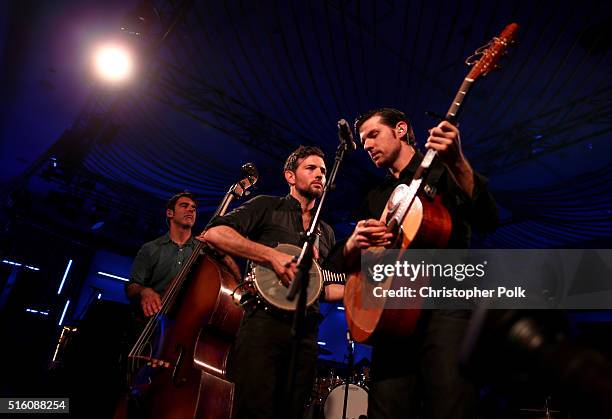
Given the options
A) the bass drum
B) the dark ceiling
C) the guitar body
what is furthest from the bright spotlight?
the bass drum

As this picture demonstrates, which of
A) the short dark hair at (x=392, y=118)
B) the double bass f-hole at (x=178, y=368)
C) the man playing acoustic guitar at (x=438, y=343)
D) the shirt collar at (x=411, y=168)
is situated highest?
the short dark hair at (x=392, y=118)

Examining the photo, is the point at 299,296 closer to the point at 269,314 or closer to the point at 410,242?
the point at 410,242

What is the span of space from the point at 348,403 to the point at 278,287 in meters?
5.52

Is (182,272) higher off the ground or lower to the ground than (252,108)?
lower

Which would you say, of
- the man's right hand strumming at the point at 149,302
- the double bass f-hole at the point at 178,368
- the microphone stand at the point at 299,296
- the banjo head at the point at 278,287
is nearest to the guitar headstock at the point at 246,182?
the man's right hand strumming at the point at 149,302

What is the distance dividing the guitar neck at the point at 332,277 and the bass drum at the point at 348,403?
485 cm

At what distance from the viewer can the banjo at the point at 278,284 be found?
103 inches

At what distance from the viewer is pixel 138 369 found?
3.21 meters

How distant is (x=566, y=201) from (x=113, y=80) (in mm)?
8805

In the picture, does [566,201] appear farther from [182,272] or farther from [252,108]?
[182,272]

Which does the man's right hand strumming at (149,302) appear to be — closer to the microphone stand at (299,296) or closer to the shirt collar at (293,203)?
the shirt collar at (293,203)

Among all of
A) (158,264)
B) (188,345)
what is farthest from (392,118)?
(158,264)

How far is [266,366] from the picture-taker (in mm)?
2508

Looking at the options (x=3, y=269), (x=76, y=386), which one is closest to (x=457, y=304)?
(x=76, y=386)
